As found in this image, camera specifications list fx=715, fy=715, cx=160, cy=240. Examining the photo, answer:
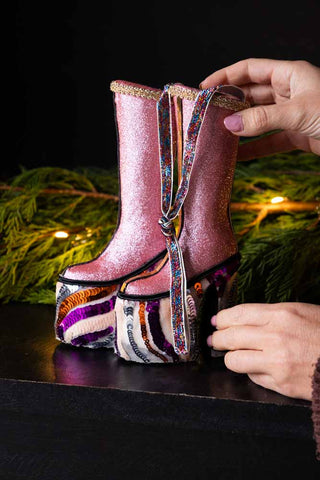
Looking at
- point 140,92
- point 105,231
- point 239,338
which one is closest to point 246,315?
point 239,338

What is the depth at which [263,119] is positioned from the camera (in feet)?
2.12

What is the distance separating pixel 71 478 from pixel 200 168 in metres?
0.31

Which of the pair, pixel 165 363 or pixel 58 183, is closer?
pixel 165 363

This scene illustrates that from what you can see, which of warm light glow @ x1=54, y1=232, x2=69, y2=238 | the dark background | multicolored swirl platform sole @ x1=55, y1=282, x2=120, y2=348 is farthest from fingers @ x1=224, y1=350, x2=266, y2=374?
the dark background

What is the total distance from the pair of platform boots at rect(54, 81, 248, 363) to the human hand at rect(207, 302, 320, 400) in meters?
0.04

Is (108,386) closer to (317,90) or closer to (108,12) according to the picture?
(317,90)

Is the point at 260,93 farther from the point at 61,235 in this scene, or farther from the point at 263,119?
the point at 61,235

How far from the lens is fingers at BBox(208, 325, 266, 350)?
2.03ft

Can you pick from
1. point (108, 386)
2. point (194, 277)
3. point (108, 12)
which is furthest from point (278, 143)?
point (108, 12)

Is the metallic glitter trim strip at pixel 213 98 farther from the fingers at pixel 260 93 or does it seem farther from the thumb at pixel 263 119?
the fingers at pixel 260 93

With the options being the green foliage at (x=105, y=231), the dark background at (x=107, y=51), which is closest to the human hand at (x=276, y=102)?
the green foliage at (x=105, y=231)

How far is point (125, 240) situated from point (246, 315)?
0.50ft

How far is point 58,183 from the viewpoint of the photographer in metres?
1.12

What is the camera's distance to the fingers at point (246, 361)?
61 centimetres
